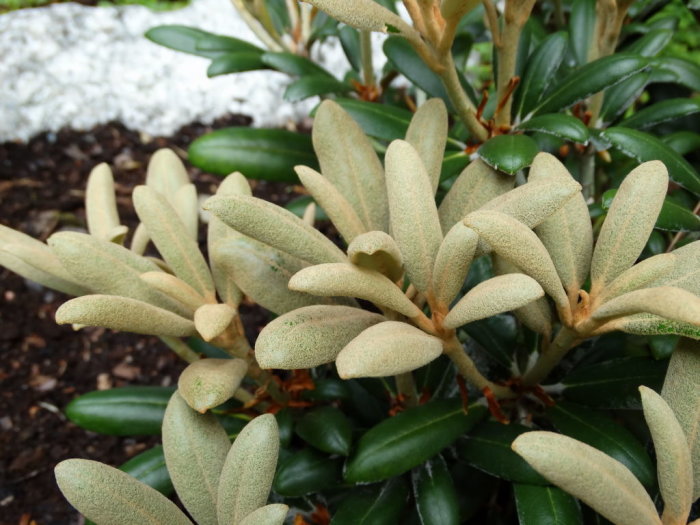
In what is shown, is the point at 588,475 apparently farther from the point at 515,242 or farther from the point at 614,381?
the point at 614,381

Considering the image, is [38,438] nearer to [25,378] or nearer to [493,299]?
[25,378]

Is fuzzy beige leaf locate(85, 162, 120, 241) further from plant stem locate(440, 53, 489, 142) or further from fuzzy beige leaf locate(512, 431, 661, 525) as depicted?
fuzzy beige leaf locate(512, 431, 661, 525)

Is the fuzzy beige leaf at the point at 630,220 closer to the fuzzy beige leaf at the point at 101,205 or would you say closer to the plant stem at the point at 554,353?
the plant stem at the point at 554,353

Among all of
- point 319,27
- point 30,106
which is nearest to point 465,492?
point 319,27

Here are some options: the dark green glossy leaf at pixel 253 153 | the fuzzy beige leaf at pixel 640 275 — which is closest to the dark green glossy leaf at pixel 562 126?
the fuzzy beige leaf at pixel 640 275

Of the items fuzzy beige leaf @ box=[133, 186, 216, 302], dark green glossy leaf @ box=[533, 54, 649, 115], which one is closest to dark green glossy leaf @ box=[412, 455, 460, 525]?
fuzzy beige leaf @ box=[133, 186, 216, 302]

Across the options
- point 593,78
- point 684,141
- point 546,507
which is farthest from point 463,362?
point 684,141
